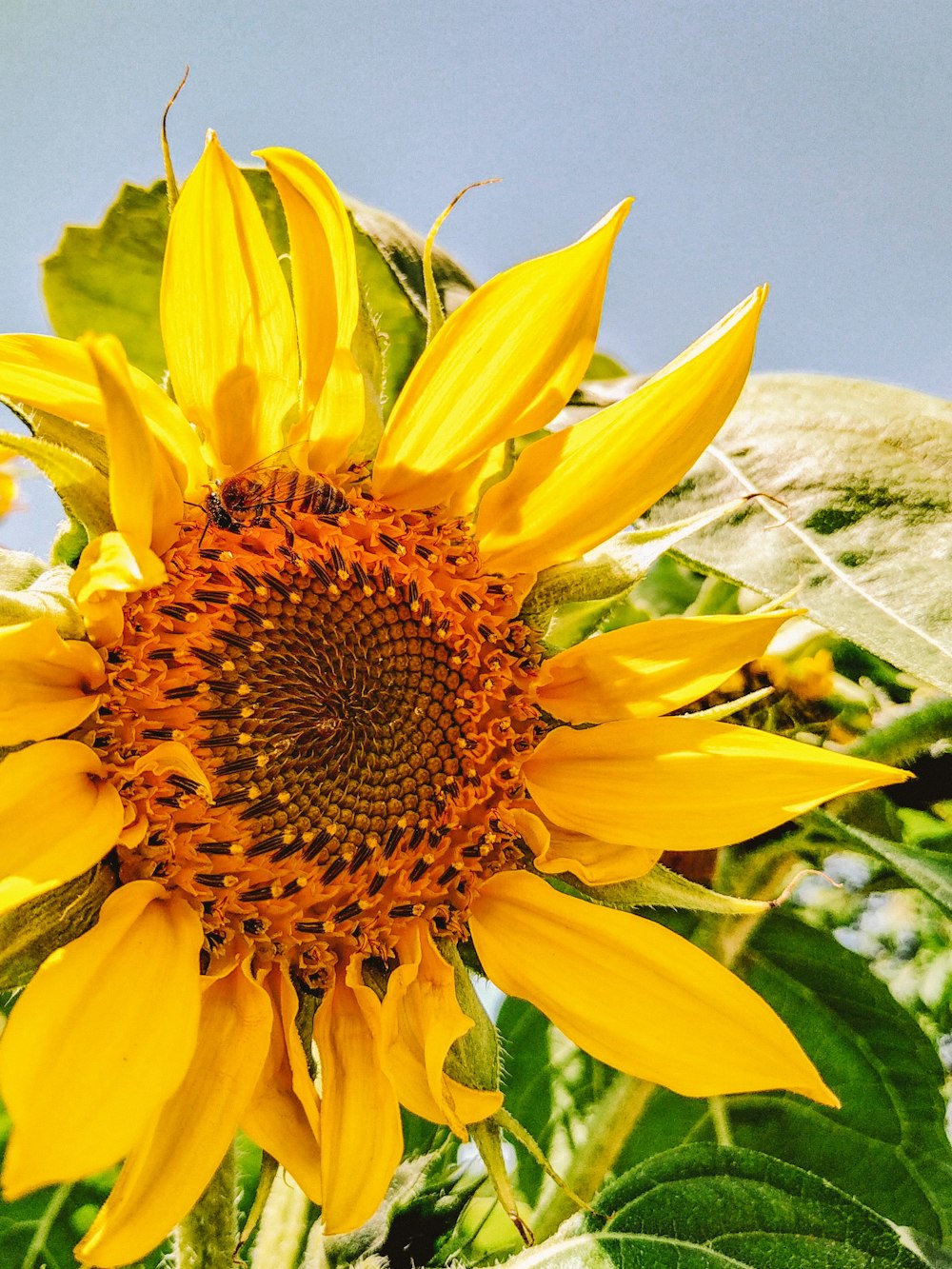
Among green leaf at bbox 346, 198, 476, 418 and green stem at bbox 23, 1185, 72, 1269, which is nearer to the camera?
green leaf at bbox 346, 198, 476, 418

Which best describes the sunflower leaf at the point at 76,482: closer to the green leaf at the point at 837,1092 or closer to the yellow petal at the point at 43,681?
the yellow petal at the point at 43,681

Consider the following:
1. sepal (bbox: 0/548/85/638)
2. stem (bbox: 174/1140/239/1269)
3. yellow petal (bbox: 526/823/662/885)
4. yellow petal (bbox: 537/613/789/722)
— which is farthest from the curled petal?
sepal (bbox: 0/548/85/638)

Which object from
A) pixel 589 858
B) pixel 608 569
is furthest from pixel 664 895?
pixel 608 569


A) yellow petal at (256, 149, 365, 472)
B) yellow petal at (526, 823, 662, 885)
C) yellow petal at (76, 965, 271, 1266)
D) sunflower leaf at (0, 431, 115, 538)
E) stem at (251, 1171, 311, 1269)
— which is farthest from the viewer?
stem at (251, 1171, 311, 1269)

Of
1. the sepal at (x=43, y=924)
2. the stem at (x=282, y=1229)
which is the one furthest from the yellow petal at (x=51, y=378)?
the stem at (x=282, y=1229)

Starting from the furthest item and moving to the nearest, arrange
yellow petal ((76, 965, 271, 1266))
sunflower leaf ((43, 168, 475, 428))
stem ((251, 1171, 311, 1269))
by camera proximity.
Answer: sunflower leaf ((43, 168, 475, 428)), stem ((251, 1171, 311, 1269)), yellow petal ((76, 965, 271, 1266))

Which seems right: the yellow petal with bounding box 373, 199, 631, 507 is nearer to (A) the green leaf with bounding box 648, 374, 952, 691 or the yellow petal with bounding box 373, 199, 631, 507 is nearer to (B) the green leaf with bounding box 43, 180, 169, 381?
(A) the green leaf with bounding box 648, 374, 952, 691

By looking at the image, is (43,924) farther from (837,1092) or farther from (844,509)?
(837,1092)
